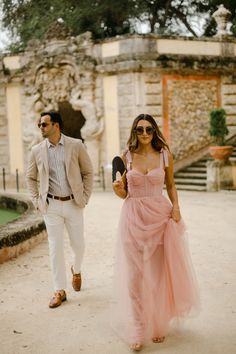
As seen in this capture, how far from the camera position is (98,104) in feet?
49.6

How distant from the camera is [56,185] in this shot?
4.23m

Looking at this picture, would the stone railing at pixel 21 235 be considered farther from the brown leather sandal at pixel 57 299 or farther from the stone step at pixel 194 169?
the stone step at pixel 194 169

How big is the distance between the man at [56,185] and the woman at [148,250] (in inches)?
32.4

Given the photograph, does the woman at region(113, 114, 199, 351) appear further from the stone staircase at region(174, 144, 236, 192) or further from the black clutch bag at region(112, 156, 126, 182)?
the stone staircase at region(174, 144, 236, 192)

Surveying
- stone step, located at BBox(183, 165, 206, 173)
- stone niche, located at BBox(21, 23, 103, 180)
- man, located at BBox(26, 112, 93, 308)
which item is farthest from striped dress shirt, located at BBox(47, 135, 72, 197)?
stone niche, located at BBox(21, 23, 103, 180)

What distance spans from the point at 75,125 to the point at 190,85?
5.38 metres

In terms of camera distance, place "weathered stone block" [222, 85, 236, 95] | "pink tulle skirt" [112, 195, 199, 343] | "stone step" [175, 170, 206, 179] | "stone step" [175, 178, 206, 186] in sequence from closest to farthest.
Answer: "pink tulle skirt" [112, 195, 199, 343] < "stone step" [175, 178, 206, 186] < "stone step" [175, 170, 206, 179] < "weathered stone block" [222, 85, 236, 95]

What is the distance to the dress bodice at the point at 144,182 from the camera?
137 inches

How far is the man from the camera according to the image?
13.8 ft

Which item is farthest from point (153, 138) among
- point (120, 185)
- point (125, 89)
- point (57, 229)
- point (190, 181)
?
point (125, 89)

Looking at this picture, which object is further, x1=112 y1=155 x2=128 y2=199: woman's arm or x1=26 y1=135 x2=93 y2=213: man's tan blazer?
x1=26 y1=135 x2=93 y2=213: man's tan blazer

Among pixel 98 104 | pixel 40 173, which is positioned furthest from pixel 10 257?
pixel 98 104

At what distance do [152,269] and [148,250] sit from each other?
0.15 m

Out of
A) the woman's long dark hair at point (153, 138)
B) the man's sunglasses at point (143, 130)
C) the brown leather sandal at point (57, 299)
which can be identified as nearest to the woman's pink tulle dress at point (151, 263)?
the woman's long dark hair at point (153, 138)
